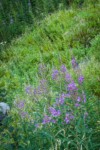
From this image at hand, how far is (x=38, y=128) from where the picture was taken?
14.6ft

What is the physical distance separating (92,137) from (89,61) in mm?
3779

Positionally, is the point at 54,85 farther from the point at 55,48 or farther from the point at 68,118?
the point at 55,48

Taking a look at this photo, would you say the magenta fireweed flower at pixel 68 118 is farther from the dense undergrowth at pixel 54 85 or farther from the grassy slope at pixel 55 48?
the grassy slope at pixel 55 48

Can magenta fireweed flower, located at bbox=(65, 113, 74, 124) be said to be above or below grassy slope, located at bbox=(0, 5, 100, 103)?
above

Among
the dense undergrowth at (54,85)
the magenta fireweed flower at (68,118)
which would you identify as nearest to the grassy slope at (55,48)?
the dense undergrowth at (54,85)

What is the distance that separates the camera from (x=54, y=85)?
6180 millimetres

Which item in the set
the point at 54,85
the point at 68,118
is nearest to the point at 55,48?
the point at 54,85

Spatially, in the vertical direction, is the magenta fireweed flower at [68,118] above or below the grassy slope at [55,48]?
above

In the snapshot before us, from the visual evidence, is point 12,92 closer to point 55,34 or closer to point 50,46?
point 50,46

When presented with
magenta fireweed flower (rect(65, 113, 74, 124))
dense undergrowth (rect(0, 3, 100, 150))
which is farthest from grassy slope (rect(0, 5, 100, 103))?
magenta fireweed flower (rect(65, 113, 74, 124))

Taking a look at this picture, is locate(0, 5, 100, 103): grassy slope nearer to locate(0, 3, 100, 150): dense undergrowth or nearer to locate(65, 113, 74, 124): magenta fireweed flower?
locate(0, 3, 100, 150): dense undergrowth

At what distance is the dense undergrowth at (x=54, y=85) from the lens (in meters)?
4.24

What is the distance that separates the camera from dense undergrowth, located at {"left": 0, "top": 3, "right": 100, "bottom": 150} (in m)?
4.24

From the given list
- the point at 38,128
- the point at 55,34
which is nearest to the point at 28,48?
the point at 55,34
